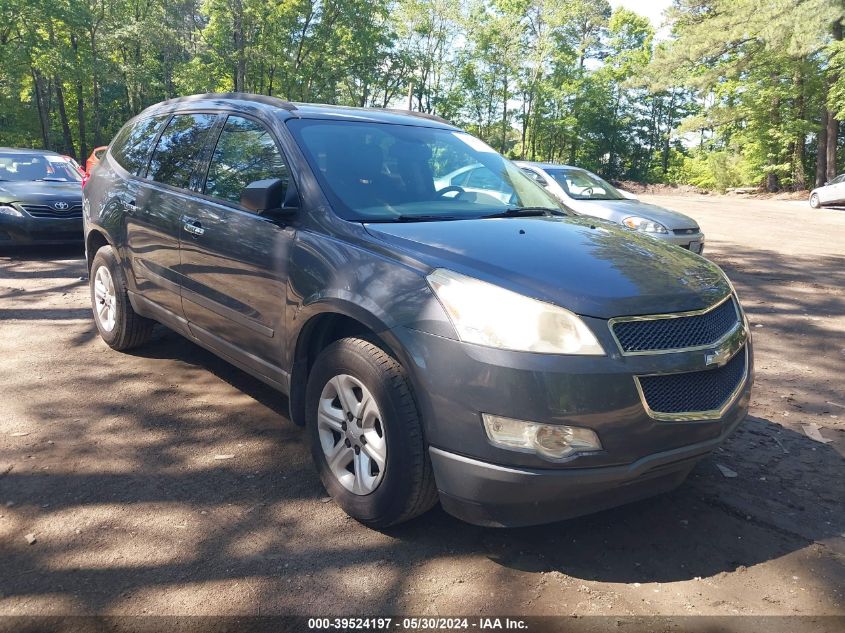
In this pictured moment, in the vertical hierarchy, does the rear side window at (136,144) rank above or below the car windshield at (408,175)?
above

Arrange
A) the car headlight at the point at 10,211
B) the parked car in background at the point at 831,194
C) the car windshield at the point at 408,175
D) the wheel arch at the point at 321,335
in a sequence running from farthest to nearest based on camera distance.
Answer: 1. the parked car in background at the point at 831,194
2. the car headlight at the point at 10,211
3. the car windshield at the point at 408,175
4. the wheel arch at the point at 321,335

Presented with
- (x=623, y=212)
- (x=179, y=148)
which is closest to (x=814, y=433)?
(x=179, y=148)

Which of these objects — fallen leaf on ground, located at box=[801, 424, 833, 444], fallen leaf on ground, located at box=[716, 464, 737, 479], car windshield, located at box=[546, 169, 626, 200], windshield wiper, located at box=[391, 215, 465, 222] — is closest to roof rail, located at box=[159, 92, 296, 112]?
windshield wiper, located at box=[391, 215, 465, 222]

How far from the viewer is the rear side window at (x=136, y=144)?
4.96 meters

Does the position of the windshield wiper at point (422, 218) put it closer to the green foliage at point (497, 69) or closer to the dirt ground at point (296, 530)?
the dirt ground at point (296, 530)

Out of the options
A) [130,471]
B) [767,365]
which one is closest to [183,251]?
[130,471]

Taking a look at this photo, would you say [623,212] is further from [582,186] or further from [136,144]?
[136,144]

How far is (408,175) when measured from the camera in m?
3.79

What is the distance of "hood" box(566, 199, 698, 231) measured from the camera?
9.91 meters

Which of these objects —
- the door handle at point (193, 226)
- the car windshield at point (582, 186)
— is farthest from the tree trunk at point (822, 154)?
the door handle at point (193, 226)

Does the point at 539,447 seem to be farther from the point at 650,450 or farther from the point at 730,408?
the point at 730,408

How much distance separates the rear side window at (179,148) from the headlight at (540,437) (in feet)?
9.16

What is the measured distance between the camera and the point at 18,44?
30.5 metres

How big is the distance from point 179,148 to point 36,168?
7.78 m
